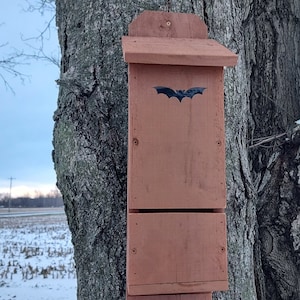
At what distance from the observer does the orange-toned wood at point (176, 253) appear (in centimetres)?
125

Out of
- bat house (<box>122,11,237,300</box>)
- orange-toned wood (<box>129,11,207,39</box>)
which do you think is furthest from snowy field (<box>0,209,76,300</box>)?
orange-toned wood (<box>129,11,207,39</box>)

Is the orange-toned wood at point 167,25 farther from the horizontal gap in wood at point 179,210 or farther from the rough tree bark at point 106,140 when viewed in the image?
the horizontal gap in wood at point 179,210

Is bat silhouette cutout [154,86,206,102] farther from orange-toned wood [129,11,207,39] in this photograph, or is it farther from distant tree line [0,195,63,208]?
distant tree line [0,195,63,208]

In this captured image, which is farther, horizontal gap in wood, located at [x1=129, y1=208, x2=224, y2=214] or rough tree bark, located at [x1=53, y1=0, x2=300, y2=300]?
rough tree bark, located at [x1=53, y1=0, x2=300, y2=300]

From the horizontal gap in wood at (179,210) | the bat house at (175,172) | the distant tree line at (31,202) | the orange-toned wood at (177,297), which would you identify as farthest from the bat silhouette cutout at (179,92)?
the distant tree line at (31,202)

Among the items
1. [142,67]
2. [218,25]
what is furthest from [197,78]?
[218,25]

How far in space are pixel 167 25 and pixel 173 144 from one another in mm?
449

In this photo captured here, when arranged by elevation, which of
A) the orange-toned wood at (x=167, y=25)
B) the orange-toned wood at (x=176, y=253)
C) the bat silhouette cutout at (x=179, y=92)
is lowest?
the orange-toned wood at (x=176, y=253)

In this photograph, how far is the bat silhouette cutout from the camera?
4.30 ft

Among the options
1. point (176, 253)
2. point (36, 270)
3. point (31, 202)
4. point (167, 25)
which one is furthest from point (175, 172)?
point (31, 202)

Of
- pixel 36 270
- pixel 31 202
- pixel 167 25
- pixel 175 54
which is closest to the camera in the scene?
pixel 175 54

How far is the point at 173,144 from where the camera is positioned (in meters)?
1.30

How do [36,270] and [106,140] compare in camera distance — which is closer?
[106,140]

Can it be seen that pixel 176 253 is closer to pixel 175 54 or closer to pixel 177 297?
pixel 177 297
